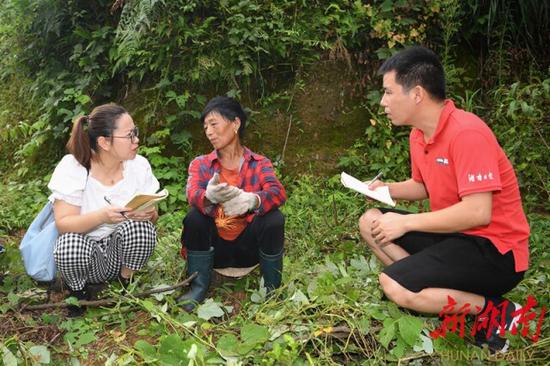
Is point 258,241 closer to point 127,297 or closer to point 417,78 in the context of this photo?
point 127,297

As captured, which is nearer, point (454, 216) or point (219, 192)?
point (454, 216)

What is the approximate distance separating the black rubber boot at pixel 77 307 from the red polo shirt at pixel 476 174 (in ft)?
6.51

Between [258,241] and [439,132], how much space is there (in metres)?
1.14

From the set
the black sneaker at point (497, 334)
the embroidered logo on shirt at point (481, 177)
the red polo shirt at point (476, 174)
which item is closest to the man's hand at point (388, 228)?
the red polo shirt at point (476, 174)

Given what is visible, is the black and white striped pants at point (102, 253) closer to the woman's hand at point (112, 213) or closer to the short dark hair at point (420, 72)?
the woman's hand at point (112, 213)

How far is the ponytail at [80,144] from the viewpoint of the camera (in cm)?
300

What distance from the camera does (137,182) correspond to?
10.5 feet

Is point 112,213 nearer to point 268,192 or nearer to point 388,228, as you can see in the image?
point 268,192

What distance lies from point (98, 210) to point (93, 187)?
0.72 feet

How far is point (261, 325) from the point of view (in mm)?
2643

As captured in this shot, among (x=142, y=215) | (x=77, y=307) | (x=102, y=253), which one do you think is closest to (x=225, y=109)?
(x=142, y=215)

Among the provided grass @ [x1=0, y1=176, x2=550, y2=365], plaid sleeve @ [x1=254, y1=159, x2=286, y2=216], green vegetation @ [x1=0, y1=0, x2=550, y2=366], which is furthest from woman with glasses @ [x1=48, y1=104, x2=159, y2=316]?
plaid sleeve @ [x1=254, y1=159, x2=286, y2=216]

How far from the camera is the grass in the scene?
94.9 inches

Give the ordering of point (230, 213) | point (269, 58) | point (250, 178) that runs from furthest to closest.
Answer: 1. point (269, 58)
2. point (250, 178)
3. point (230, 213)
